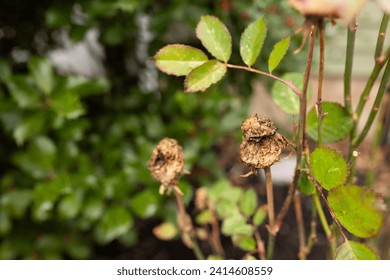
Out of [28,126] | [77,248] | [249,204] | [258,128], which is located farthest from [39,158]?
[258,128]

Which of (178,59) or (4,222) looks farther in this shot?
(4,222)

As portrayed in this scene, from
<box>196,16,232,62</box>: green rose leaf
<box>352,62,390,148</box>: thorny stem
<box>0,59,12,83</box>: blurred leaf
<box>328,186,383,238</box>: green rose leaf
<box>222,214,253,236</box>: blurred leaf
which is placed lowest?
<box>222,214,253,236</box>: blurred leaf

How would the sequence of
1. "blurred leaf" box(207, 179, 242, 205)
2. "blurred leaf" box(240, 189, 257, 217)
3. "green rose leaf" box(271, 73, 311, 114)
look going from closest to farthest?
"green rose leaf" box(271, 73, 311, 114) < "blurred leaf" box(240, 189, 257, 217) < "blurred leaf" box(207, 179, 242, 205)

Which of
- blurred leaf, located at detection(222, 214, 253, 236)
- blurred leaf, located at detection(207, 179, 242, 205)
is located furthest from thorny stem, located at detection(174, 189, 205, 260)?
blurred leaf, located at detection(207, 179, 242, 205)

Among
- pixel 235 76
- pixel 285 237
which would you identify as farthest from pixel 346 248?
Answer: pixel 285 237

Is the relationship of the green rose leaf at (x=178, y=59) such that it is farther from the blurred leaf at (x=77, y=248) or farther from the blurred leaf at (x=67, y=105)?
the blurred leaf at (x=77, y=248)

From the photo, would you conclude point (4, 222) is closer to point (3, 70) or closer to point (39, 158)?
point (39, 158)

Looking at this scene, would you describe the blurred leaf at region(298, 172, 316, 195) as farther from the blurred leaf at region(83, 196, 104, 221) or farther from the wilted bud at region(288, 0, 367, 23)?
the blurred leaf at region(83, 196, 104, 221)

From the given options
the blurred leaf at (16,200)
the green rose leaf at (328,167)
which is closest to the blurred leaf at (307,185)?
the green rose leaf at (328,167)
